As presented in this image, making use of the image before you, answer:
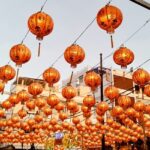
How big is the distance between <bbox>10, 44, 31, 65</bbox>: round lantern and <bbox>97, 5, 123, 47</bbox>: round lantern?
2769mm

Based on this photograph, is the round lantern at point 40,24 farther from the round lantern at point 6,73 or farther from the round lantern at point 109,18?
the round lantern at point 6,73

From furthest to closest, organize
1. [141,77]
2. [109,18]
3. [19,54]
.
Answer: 1. [141,77]
2. [19,54]
3. [109,18]

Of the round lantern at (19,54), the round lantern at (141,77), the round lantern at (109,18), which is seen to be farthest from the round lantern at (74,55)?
the round lantern at (141,77)

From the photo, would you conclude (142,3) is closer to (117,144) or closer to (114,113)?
(114,113)

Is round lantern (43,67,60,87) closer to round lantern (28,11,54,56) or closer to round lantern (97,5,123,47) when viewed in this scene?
round lantern (28,11,54,56)

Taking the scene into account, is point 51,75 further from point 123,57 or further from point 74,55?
point 123,57

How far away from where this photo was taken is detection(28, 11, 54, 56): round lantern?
662 cm

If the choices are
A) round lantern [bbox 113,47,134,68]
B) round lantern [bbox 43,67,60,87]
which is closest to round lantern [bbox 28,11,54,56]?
round lantern [bbox 113,47,134,68]

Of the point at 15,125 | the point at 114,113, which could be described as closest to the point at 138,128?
the point at 114,113

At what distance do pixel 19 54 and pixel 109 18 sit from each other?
3.15 metres

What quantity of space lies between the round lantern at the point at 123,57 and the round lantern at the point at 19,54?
279cm

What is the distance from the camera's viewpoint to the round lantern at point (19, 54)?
7930mm

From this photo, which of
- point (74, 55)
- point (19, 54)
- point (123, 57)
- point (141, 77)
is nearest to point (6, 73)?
point (19, 54)

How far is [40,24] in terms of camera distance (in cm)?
661
